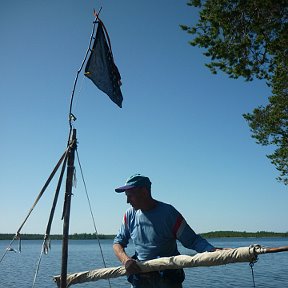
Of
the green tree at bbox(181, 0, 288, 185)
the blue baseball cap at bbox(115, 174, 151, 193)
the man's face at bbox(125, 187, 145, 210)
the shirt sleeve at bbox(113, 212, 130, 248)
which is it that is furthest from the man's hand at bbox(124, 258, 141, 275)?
the green tree at bbox(181, 0, 288, 185)

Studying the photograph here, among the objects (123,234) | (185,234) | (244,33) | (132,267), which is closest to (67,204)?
(123,234)

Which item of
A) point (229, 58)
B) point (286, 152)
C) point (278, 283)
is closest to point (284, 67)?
point (229, 58)

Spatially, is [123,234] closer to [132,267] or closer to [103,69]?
[132,267]

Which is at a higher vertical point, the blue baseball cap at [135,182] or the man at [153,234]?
the blue baseball cap at [135,182]

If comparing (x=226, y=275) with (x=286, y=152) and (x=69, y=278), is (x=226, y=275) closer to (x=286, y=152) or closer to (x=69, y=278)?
(x=286, y=152)

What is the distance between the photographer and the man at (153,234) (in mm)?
4777

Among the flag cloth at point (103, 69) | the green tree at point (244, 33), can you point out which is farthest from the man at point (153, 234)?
the green tree at point (244, 33)

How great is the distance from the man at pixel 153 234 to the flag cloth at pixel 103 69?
5.32 feet

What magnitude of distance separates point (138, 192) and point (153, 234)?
0.54 metres

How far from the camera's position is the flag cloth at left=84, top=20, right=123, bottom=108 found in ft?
18.3

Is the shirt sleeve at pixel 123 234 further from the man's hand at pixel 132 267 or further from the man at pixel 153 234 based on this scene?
the man's hand at pixel 132 267

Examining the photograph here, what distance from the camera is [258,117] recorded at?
2280cm

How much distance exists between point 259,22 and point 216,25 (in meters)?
1.56

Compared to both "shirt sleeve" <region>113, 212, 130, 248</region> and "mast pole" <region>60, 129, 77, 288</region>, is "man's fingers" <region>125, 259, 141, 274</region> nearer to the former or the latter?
"shirt sleeve" <region>113, 212, 130, 248</region>
